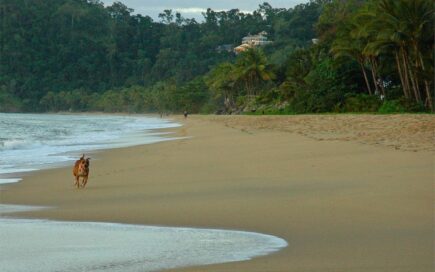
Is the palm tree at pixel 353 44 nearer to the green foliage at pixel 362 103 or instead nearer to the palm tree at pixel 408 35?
the palm tree at pixel 408 35

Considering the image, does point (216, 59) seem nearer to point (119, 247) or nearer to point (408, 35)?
point (408, 35)

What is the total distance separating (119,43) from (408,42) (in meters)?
112

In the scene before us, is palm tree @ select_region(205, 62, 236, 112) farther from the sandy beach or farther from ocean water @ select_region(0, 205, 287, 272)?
ocean water @ select_region(0, 205, 287, 272)

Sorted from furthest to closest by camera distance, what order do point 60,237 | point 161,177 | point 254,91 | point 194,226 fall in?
point 254,91 → point 161,177 → point 194,226 → point 60,237

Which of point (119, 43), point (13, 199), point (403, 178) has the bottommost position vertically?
point (403, 178)

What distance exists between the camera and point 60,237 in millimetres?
6434

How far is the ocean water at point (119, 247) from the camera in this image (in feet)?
17.3

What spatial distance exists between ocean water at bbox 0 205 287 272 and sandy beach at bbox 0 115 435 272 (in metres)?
0.25

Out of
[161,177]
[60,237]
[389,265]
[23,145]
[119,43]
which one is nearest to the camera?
[389,265]

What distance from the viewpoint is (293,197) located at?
837cm

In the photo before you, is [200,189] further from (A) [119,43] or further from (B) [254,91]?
(A) [119,43]

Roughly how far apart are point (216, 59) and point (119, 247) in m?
121

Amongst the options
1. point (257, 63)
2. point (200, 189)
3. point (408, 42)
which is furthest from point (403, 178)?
point (257, 63)

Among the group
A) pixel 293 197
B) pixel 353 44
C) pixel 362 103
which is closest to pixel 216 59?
pixel 353 44
